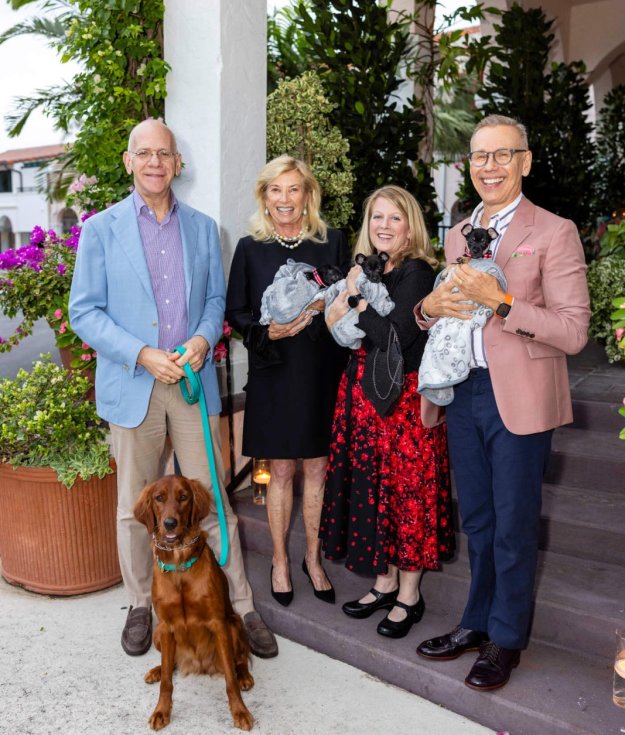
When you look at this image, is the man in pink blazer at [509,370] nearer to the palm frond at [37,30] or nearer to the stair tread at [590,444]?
the stair tread at [590,444]

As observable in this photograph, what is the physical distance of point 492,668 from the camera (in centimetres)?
259

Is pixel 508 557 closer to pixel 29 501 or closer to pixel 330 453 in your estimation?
pixel 330 453

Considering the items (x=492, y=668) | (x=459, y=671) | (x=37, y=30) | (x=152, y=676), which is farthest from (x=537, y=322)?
(x=37, y=30)

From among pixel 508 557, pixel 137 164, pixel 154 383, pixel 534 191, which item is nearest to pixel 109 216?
pixel 137 164

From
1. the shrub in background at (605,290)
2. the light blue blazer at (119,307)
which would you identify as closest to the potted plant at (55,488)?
the light blue blazer at (119,307)

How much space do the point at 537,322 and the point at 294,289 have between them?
99 centimetres

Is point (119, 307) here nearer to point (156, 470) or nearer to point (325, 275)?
point (156, 470)

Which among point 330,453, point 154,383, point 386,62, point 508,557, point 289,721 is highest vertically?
point 386,62

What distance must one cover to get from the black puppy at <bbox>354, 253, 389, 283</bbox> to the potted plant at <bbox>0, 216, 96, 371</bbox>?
1.81 meters

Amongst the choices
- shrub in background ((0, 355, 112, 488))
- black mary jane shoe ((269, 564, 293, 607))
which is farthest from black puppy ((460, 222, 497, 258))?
shrub in background ((0, 355, 112, 488))

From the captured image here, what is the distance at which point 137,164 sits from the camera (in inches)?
112

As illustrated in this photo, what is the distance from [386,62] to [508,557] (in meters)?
3.56

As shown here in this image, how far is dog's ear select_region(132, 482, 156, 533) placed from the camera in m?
2.64

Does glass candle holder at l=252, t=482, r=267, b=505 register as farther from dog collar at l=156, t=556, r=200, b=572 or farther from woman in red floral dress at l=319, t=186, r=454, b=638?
dog collar at l=156, t=556, r=200, b=572
